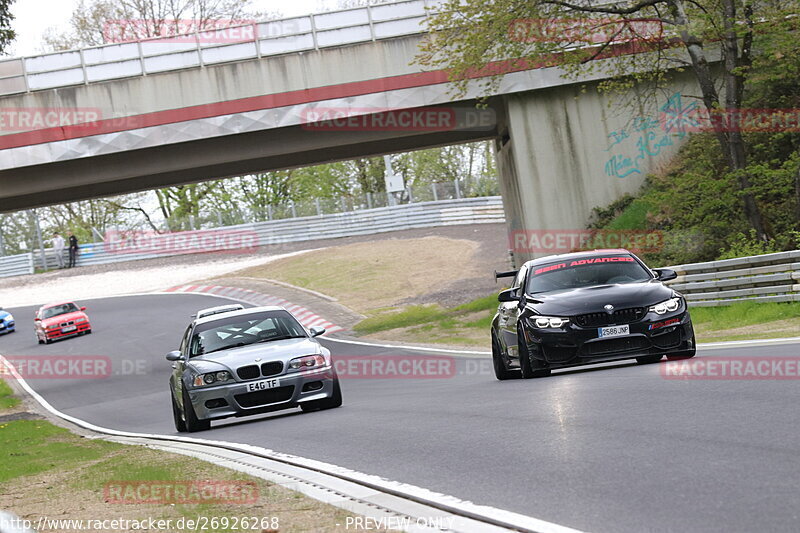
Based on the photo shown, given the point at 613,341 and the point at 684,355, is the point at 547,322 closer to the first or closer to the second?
the point at 613,341

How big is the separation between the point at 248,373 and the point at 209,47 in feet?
65.5

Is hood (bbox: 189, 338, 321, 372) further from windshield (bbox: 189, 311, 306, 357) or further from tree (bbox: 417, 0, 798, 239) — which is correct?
tree (bbox: 417, 0, 798, 239)

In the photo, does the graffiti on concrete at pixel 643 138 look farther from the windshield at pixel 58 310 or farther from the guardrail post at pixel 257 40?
the windshield at pixel 58 310

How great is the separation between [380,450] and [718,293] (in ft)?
48.3

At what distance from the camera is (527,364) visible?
545 inches

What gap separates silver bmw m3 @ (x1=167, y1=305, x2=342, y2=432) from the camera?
1359 cm

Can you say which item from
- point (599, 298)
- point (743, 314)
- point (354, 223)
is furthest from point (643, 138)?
point (354, 223)

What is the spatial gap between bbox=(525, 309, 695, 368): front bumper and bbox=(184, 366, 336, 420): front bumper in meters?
2.93

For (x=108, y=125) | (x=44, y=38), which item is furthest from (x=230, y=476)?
(x=44, y=38)

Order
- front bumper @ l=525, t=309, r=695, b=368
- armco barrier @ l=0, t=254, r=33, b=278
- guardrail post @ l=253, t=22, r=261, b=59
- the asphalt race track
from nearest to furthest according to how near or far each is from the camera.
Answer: the asphalt race track → front bumper @ l=525, t=309, r=695, b=368 → guardrail post @ l=253, t=22, r=261, b=59 → armco barrier @ l=0, t=254, r=33, b=278

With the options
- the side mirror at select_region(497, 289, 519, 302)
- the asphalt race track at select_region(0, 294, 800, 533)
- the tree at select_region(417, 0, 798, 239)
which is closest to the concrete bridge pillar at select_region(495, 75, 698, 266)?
the tree at select_region(417, 0, 798, 239)

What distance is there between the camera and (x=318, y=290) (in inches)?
1828

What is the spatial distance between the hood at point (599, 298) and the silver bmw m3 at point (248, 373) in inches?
112

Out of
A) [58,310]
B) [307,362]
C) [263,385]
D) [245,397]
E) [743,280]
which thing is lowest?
[743,280]
